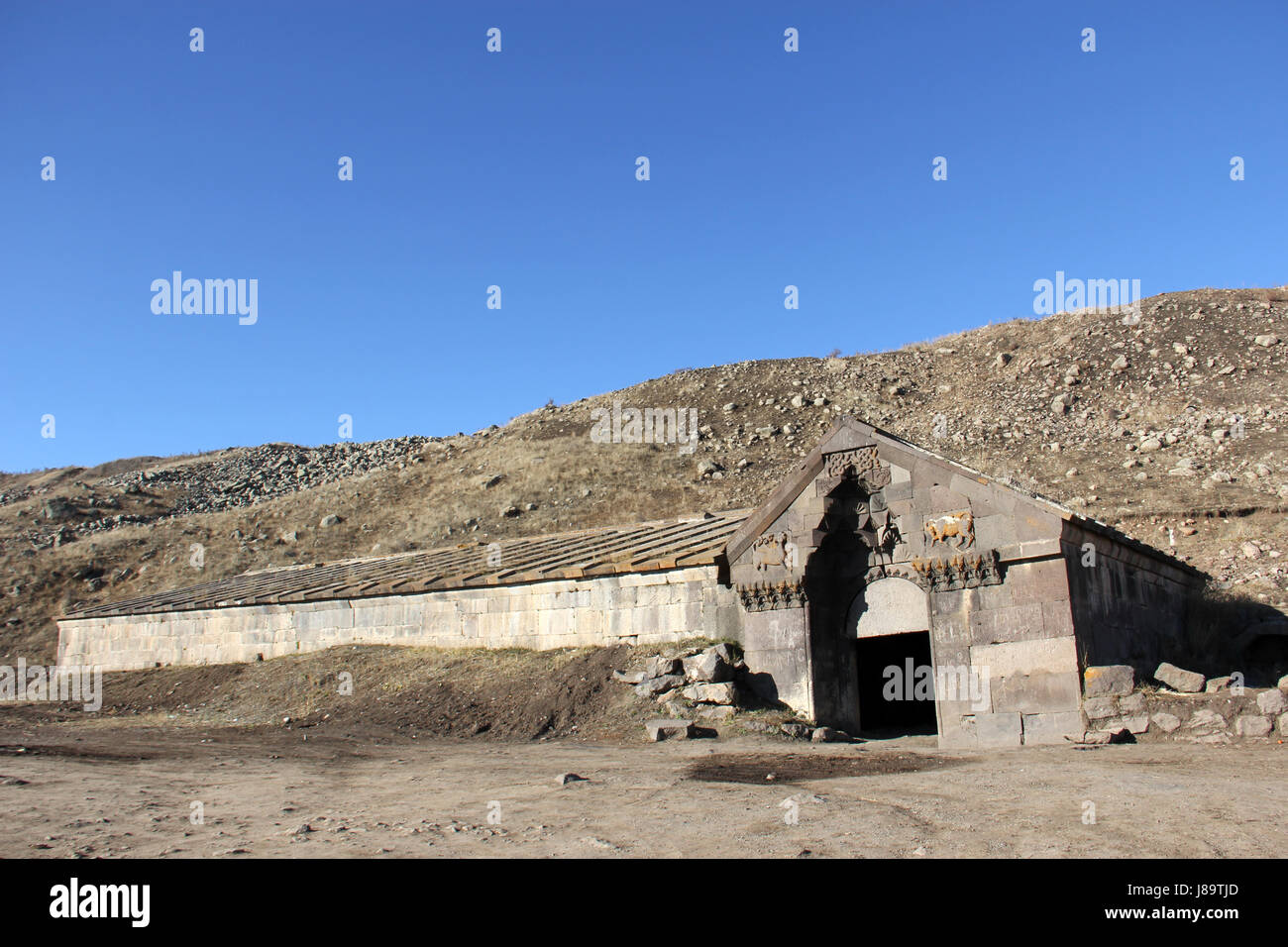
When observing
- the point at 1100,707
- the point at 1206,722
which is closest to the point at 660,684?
the point at 1100,707

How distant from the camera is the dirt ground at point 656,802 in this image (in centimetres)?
568

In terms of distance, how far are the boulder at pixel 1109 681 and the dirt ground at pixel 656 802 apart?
829mm

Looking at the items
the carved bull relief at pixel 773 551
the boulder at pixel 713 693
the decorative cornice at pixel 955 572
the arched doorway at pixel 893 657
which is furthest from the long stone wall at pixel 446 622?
A: the decorative cornice at pixel 955 572

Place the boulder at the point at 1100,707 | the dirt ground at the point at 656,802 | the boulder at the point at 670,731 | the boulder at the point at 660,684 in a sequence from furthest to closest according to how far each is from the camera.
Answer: the boulder at the point at 660,684 < the boulder at the point at 670,731 < the boulder at the point at 1100,707 < the dirt ground at the point at 656,802

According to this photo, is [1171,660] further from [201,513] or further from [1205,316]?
[201,513]

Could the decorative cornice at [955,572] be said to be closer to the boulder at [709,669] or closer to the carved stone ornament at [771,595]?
the carved stone ornament at [771,595]

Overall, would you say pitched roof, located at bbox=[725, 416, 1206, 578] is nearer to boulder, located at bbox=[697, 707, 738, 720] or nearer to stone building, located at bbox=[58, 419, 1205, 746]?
stone building, located at bbox=[58, 419, 1205, 746]

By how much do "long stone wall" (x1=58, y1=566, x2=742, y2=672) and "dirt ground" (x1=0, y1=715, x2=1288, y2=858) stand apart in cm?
319

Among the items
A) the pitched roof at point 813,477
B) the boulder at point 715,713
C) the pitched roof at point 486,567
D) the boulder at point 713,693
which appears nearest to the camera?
the boulder at point 715,713

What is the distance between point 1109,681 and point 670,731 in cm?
541

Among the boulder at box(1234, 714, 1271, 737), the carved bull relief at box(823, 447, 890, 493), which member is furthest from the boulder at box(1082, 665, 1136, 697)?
the carved bull relief at box(823, 447, 890, 493)

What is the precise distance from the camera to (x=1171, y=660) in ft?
47.0

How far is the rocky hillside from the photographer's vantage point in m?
29.5
